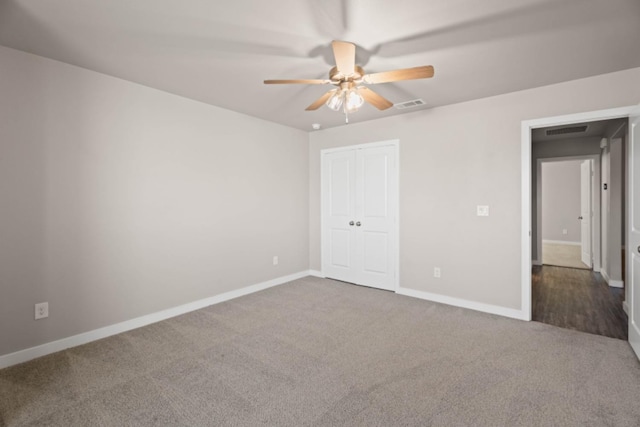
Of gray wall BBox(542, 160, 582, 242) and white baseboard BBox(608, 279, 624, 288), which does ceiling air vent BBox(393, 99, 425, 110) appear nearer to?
white baseboard BBox(608, 279, 624, 288)

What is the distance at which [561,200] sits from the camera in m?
8.64

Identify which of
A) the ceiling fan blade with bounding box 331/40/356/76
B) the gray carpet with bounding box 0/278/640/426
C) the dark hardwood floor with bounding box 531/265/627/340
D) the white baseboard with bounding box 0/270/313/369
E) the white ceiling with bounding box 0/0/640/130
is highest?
the white ceiling with bounding box 0/0/640/130

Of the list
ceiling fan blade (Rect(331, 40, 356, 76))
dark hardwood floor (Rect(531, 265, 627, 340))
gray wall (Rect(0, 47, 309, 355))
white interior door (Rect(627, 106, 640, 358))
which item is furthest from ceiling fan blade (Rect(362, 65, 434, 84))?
dark hardwood floor (Rect(531, 265, 627, 340))

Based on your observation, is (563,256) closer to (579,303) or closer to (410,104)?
(579,303)

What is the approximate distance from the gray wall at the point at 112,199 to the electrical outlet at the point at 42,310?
1.7 inches

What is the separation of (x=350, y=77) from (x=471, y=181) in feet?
7.00

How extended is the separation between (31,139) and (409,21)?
2.99 m

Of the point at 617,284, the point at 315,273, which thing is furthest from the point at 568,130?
the point at 315,273

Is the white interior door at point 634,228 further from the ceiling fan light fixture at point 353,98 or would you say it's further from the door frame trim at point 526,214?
the ceiling fan light fixture at point 353,98

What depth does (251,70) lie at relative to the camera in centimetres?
278

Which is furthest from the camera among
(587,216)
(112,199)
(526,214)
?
(587,216)

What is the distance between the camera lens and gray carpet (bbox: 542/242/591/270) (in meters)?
6.04

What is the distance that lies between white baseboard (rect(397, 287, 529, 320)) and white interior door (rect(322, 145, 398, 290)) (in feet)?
0.96

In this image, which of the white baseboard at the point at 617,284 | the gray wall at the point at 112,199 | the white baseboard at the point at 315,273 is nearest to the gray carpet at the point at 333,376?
the gray wall at the point at 112,199
